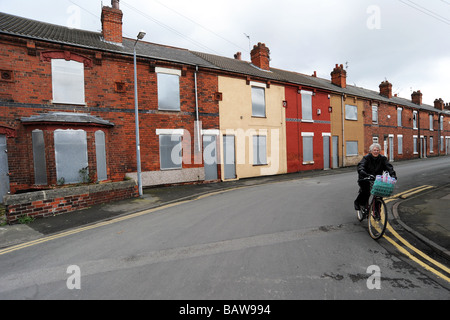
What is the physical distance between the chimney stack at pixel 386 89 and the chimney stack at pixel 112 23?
2727 centimetres

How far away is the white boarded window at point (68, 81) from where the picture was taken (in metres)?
9.80

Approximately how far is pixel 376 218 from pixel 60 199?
867 centimetres

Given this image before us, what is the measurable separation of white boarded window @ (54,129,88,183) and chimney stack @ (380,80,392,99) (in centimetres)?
2987

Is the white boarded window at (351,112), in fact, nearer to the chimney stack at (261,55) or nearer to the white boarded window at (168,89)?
the chimney stack at (261,55)

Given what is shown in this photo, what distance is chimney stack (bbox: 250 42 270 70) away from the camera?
56.7 feet

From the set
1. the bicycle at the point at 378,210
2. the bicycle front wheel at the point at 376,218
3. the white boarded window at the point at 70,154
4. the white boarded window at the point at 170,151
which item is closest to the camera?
the bicycle at the point at 378,210

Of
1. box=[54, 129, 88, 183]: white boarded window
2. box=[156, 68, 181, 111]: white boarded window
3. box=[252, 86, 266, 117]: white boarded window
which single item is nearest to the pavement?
box=[54, 129, 88, 183]: white boarded window

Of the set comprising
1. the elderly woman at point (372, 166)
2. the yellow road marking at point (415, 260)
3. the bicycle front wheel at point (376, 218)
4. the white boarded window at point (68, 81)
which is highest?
the white boarded window at point (68, 81)

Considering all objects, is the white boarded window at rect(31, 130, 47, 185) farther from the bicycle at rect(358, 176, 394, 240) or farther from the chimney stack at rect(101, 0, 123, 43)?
the bicycle at rect(358, 176, 394, 240)

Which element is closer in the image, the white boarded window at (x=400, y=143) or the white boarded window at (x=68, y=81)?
the white boarded window at (x=68, y=81)

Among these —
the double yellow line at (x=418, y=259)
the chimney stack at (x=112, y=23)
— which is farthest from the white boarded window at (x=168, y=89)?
the double yellow line at (x=418, y=259)

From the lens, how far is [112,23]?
483 inches
